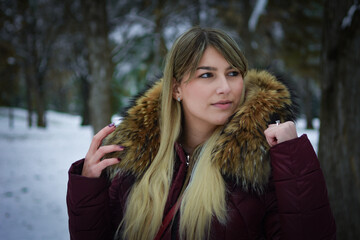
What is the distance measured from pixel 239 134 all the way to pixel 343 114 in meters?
1.68

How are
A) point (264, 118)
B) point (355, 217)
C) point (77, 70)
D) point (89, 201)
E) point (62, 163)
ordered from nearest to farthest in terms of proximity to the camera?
point (264, 118), point (89, 201), point (355, 217), point (62, 163), point (77, 70)

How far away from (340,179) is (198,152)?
1806 millimetres

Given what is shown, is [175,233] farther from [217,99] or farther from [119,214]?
[217,99]

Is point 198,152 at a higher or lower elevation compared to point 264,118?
lower

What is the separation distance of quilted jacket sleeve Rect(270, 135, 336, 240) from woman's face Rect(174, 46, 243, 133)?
1.67ft

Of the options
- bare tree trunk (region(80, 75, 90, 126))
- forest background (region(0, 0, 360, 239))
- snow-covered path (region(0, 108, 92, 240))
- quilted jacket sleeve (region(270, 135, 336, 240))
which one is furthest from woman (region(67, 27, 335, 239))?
bare tree trunk (region(80, 75, 90, 126))

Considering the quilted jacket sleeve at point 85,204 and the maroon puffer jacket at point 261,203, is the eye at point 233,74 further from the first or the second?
the quilted jacket sleeve at point 85,204

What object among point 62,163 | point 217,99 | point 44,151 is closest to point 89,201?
point 217,99

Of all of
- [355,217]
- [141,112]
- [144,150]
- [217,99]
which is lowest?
[355,217]

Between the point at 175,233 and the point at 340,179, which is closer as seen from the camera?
the point at 175,233

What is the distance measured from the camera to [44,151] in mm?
10336

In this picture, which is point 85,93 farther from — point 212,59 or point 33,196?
point 212,59

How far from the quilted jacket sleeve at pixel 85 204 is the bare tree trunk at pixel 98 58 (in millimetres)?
3769

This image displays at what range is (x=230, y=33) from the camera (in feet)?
7.67
